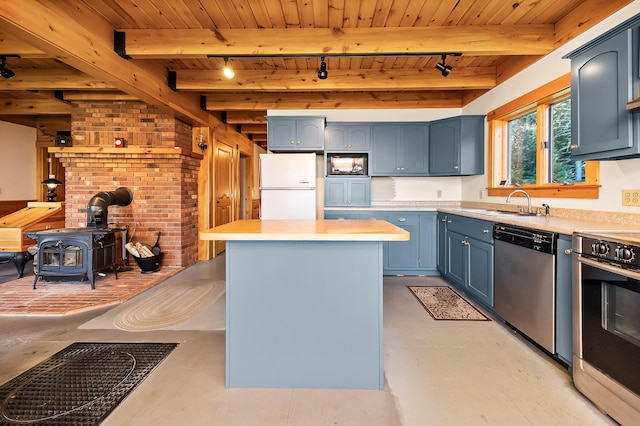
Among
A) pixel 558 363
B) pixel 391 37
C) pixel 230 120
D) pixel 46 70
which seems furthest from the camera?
pixel 230 120

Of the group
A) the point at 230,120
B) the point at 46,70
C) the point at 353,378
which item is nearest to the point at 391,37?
the point at 353,378

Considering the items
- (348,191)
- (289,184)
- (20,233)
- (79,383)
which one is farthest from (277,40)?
(20,233)

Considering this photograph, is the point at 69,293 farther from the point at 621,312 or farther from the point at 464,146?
the point at 464,146

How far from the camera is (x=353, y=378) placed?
5.57ft

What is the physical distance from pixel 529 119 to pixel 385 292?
97.8 inches

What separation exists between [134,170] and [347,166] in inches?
120

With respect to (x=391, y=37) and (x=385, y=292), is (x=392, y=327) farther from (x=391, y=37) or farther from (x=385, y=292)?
(x=391, y=37)

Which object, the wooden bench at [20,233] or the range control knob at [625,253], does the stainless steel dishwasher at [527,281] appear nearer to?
the range control knob at [625,253]

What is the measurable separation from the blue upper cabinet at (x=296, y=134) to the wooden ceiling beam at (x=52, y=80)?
2114mm

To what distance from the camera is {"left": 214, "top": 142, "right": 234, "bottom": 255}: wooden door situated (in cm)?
537

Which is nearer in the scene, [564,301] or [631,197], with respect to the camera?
[564,301]

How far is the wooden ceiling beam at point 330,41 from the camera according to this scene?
2.86m

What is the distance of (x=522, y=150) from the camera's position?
3436 mm

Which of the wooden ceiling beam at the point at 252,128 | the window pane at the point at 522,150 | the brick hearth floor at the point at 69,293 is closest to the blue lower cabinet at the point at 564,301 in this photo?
the window pane at the point at 522,150
